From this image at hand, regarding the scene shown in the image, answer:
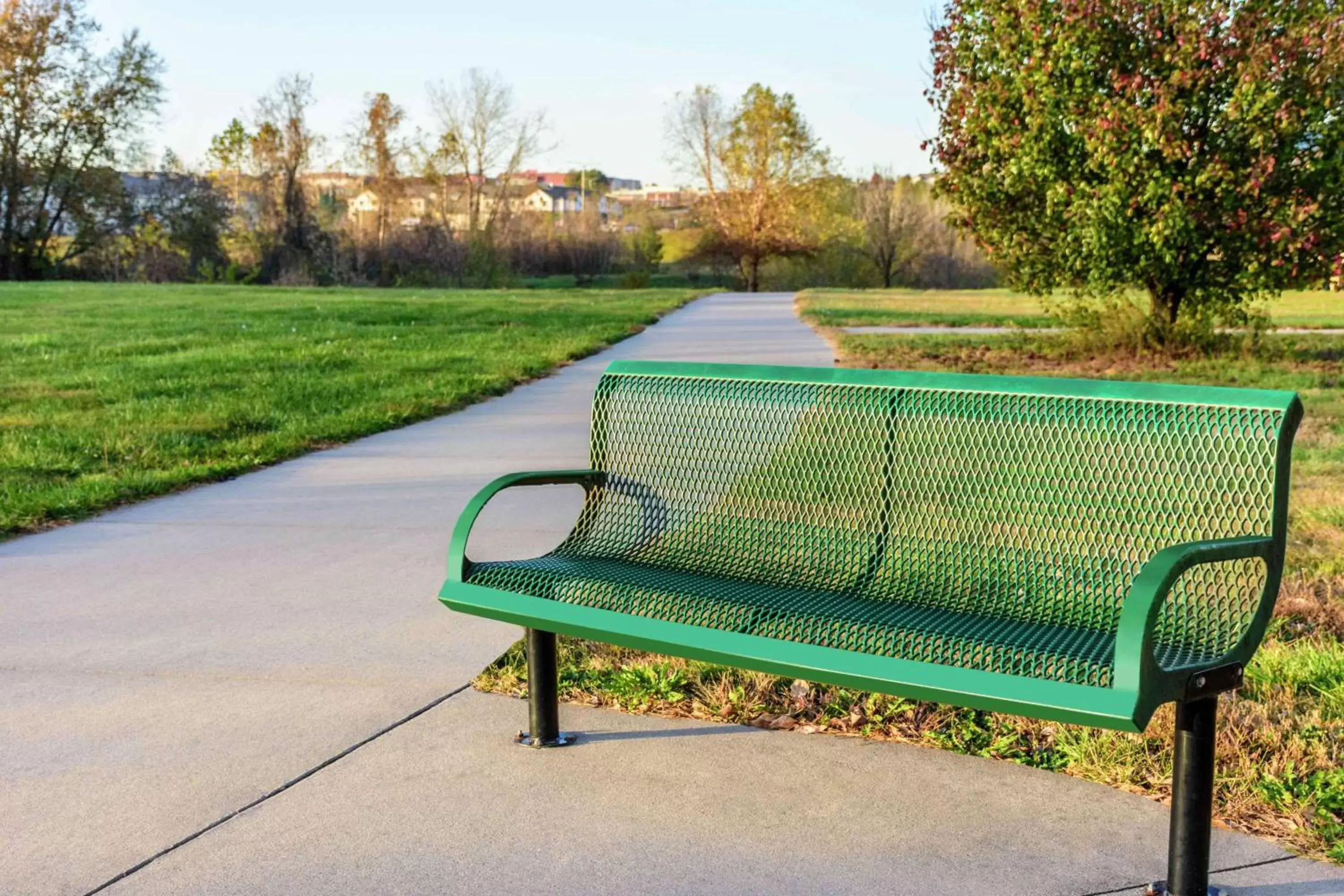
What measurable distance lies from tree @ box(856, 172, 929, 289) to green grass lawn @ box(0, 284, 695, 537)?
35273 mm

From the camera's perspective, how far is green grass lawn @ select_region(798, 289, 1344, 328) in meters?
22.0

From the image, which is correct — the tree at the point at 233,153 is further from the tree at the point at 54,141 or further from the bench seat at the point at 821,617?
the bench seat at the point at 821,617

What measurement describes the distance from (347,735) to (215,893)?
829 mm

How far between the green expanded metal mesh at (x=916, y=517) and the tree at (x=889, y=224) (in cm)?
5402

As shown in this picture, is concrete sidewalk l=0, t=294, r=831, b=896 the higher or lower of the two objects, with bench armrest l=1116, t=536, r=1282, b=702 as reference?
lower

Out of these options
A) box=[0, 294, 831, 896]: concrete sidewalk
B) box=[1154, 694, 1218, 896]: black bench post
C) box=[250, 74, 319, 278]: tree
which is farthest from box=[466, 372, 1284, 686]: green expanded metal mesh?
box=[250, 74, 319, 278]: tree

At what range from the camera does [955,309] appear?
27.7m

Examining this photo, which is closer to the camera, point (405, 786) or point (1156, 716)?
point (405, 786)

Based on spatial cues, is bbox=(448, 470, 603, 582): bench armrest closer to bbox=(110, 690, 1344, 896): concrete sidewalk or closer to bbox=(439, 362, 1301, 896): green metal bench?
bbox=(439, 362, 1301, 896): green metal bench

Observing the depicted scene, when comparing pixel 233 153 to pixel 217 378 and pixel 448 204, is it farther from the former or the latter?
pixel 217 378

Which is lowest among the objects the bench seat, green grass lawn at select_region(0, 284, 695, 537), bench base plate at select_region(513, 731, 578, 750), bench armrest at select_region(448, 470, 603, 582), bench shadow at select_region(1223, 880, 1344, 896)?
bench base plate at select_region(513, 731, 578, 750)

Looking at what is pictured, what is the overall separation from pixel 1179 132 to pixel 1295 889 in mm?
10194

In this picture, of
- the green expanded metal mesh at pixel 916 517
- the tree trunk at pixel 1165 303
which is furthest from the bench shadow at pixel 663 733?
the tree trunk at pixel 1165 303

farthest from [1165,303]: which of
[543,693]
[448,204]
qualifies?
[448,204]
